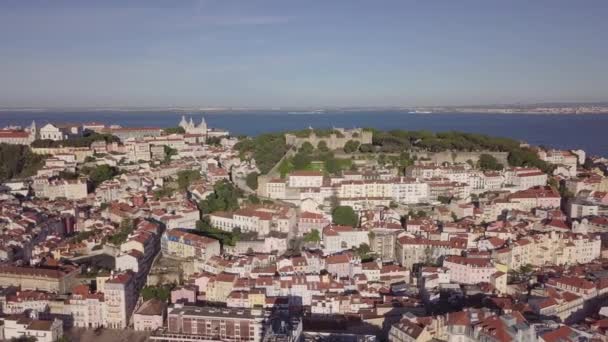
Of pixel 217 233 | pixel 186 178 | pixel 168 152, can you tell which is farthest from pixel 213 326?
pixel 168 152

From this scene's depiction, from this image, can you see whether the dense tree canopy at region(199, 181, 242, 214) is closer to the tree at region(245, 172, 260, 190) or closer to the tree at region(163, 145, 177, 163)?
the tree at region(245, 172, 260, 190)

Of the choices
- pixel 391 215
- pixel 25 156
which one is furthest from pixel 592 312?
pixel 25 156

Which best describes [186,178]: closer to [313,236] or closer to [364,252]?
[313,236]

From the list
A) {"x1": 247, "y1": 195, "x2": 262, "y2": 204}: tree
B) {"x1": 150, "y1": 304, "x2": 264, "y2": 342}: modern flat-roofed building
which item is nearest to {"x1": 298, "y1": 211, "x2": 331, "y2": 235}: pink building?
{"x1": 247, "y1": 195, "x2": 262, "y2": 204}: tree

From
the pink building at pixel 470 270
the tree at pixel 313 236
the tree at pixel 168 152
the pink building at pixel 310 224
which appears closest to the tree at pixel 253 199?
the pink building at pixel 310 224

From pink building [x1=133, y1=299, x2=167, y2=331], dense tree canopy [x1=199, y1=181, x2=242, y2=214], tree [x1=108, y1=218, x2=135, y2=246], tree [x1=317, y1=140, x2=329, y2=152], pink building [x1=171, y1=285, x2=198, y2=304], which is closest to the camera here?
pink building [x1=133, y1=299, x2=167, y2=331]

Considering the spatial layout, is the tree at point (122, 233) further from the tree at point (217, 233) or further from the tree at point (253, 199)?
the tree at point (253, 199)
